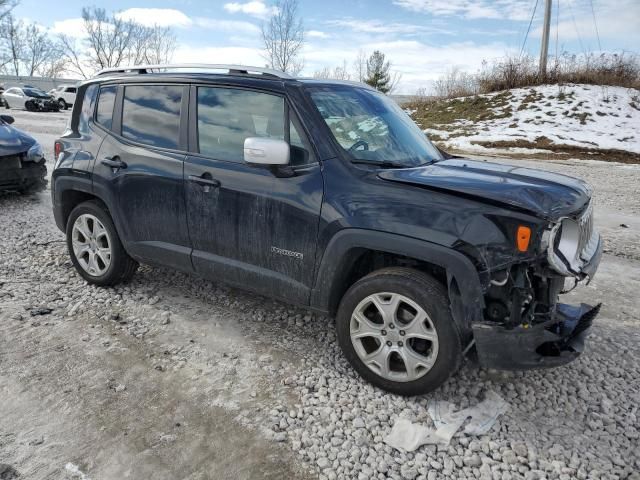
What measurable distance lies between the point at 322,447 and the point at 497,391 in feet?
4.10

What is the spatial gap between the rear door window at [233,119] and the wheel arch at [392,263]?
92 cm

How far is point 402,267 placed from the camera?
3002mm

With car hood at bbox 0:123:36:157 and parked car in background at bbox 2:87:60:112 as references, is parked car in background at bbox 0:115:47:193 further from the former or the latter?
parked car in background at bbox 2:87:60:112

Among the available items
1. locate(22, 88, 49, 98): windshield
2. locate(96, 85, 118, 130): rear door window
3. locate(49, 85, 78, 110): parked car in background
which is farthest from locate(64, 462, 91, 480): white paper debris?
locate(49, 85, 78, 110): parked car in background

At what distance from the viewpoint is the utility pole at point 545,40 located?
23875mm

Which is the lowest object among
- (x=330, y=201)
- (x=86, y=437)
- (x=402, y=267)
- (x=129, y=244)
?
(x=86, y=437)

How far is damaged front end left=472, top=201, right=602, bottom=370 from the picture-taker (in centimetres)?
264

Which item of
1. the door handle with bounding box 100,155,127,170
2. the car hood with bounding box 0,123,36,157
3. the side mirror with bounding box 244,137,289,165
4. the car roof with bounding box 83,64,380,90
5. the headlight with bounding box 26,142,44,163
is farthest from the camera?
the headlight with bounding box 26,142,44,163

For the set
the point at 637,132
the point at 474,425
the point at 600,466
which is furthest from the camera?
the point at 637,132

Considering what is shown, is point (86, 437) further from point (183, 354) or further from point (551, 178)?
point (551, 178)

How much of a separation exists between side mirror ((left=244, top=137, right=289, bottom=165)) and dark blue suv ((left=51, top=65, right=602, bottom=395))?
0.5 inches

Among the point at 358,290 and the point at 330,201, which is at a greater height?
the point at 330,201

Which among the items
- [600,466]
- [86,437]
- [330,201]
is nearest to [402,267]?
[330,201]

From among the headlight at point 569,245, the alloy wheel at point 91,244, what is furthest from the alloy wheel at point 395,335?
the alloy wheel at point 91,244
